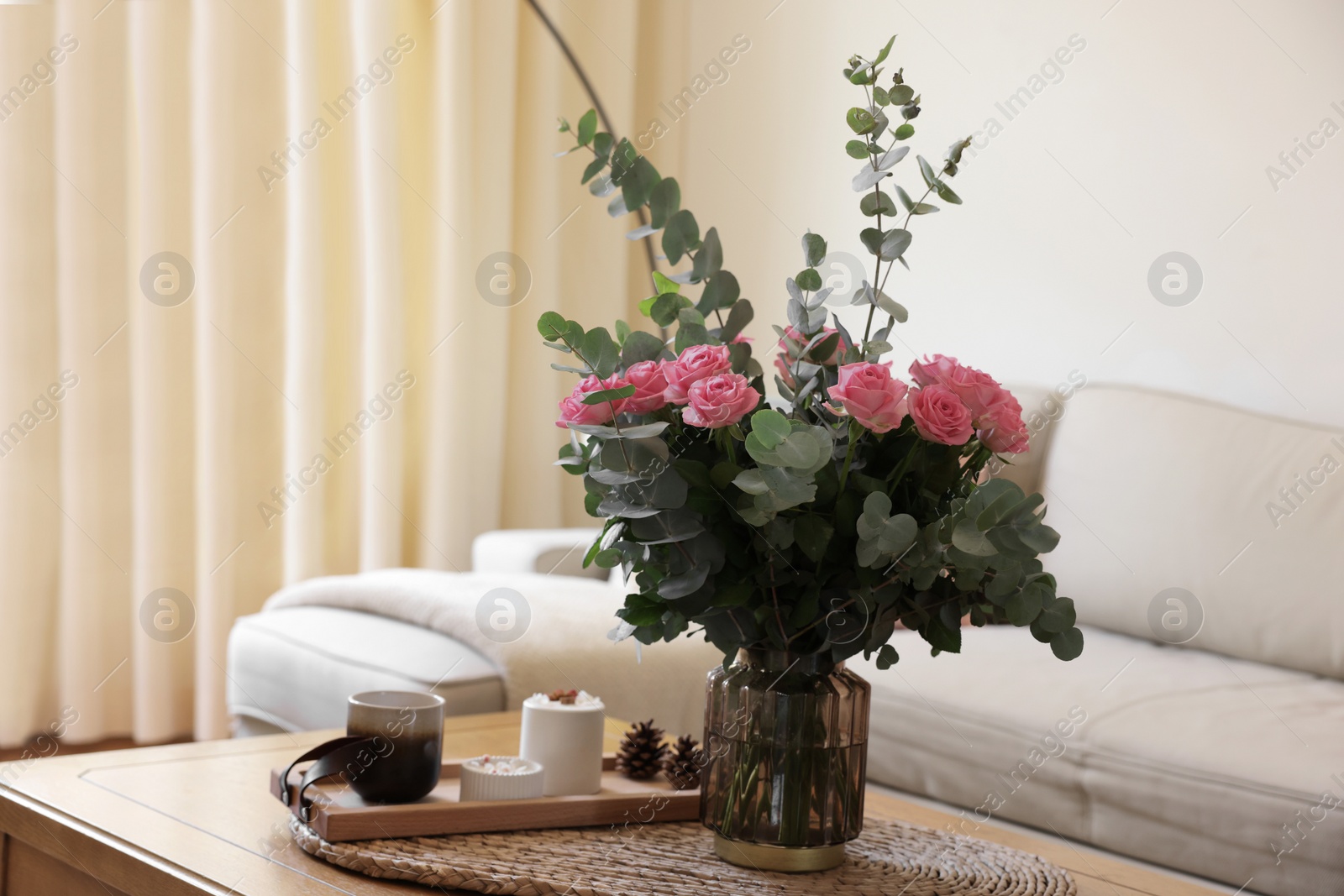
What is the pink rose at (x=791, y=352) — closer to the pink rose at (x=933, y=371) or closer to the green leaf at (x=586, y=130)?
the pink rose at (x=933, y=371)

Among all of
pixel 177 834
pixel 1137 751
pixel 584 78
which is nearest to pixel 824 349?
pixel 177 834

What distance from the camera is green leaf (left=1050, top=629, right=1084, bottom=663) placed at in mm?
936

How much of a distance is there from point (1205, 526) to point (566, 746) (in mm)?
1337

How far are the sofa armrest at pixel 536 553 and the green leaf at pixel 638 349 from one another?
1.50 metres

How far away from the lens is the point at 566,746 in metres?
1.20

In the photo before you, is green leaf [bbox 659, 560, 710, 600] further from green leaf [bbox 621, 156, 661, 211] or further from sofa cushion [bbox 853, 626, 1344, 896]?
sofa cushion [bbox 853, 626, 1344, 896]

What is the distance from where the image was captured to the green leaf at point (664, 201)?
40.3 inches

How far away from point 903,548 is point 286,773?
0.60m

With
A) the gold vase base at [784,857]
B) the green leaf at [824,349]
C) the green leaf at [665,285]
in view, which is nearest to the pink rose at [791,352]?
the green leaf at [824,349]

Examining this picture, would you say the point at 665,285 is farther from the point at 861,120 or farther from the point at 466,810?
the point at 466,810

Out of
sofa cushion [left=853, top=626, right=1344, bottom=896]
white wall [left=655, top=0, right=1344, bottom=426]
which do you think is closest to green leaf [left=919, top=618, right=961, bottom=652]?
sofa cushion [left=853, top=626, right=1344, bottom=896]

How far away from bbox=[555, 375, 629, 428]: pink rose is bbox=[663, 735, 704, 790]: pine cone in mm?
463

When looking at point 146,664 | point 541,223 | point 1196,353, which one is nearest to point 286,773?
point 146,664

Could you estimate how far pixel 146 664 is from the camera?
2.75 meters
